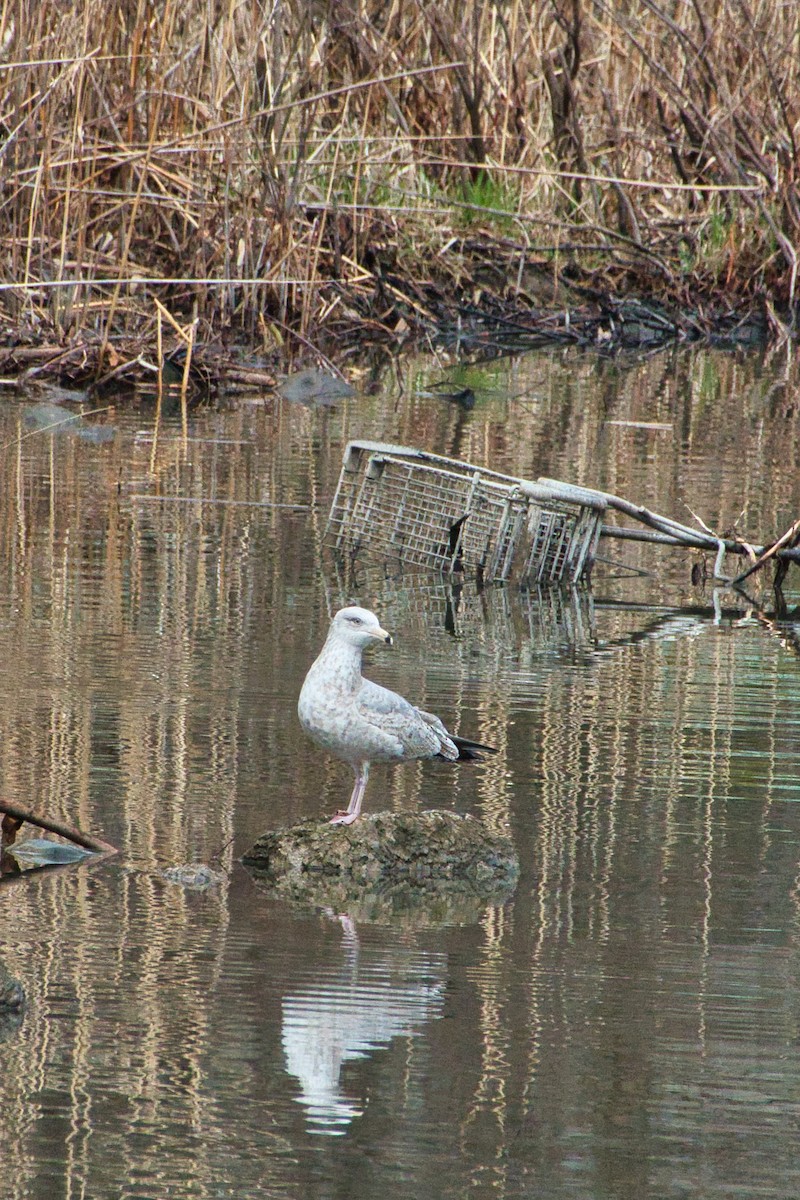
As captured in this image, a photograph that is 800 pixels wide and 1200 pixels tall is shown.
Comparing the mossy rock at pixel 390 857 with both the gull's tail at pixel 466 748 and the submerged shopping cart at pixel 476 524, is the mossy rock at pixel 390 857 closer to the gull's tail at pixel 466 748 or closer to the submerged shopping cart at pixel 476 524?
the gull's tail at pixel 466 748

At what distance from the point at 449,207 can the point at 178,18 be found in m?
3.94

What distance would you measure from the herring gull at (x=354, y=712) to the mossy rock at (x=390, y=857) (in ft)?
0.24

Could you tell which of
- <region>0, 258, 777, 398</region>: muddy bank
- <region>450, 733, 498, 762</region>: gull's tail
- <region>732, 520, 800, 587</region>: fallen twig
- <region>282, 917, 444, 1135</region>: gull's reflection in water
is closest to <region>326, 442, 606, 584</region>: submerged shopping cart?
<region>732, 520, 800, 587</region>: fallen twig

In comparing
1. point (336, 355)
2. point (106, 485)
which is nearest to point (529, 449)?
point (106, 485)

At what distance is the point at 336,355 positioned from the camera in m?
15.7

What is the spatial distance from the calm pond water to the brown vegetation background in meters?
4.90

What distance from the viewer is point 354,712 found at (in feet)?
14.9

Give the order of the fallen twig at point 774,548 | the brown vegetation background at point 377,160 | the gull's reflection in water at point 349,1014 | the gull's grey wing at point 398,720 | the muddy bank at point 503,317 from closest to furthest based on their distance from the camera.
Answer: the gull's reflection in water at point 349,1014, the gull's grey wing at point 398,720, the fallen twig at point 774,548, the brown vegetation background at point 377,160, the muddy bank at point 503,317

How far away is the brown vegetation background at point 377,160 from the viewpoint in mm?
13375

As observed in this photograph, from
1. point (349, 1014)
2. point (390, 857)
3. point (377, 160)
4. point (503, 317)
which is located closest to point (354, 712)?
point (390, 857)

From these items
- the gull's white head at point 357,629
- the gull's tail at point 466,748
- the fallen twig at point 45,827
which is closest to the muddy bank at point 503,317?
the gull's tail at point 466,748

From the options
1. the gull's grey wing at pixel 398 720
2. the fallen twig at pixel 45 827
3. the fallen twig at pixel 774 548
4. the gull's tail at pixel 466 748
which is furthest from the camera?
the fallen twig at pixel 774 548

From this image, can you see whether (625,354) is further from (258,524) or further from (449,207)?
(258,524)

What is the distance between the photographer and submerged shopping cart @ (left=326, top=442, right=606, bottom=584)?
797cm
